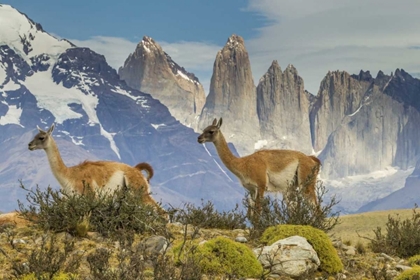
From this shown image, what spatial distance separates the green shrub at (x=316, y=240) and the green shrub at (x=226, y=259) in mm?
1498

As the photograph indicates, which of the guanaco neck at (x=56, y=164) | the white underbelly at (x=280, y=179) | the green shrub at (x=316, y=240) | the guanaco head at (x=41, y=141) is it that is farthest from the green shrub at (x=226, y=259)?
the white underbelly at (x=280, y=179)

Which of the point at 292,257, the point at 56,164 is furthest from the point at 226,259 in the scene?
the point at 56,164

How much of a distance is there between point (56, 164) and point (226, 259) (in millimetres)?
6904

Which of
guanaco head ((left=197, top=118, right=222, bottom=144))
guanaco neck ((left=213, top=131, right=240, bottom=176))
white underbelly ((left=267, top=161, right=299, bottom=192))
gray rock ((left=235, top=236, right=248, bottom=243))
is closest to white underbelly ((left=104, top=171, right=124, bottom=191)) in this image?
gray rock ((left=235, top=236, right=248, bottom=243))

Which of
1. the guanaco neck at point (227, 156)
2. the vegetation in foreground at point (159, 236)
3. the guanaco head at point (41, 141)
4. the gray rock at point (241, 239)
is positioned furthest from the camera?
the guanaco neck at point (227, 156)

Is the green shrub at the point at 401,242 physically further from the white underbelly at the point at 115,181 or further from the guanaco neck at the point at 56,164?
the guanaco neck at the point at 56,164

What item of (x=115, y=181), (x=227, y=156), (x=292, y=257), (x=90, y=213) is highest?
(x=227, y=156)

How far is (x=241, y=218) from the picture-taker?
16.1 metres

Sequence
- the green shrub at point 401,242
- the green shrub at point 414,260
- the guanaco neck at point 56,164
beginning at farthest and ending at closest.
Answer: the guanaco neck at point 56,164 < the green shrub at point 401,242 < the green shrub at point 414,260

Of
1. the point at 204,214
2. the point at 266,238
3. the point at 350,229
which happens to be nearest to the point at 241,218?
the point at 204,214

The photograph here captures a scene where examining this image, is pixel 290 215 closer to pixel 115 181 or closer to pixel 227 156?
pixel 115 181

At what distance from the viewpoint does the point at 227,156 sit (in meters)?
20.2

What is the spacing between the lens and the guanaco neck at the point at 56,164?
1640 centimetres

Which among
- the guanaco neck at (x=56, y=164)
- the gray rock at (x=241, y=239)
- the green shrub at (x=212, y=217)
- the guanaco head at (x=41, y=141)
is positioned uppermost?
the guanaco head at (x=41, y=141)
